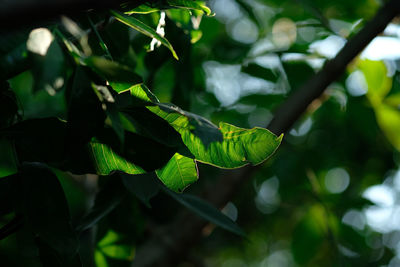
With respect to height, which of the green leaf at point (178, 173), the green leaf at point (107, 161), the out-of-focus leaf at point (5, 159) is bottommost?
the out-of-focus leaf at point (5, 159)

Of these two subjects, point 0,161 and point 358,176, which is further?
point 358,176

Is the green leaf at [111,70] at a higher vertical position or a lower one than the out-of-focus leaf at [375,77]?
higher

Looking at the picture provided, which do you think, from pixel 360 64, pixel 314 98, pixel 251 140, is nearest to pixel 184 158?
pixel 251 140

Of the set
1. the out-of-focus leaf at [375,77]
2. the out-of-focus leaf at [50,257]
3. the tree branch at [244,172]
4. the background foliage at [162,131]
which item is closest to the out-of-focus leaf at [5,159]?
the background foliage at [162,131]

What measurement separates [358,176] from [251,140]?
1153mm

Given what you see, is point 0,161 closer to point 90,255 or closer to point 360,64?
point 90,255

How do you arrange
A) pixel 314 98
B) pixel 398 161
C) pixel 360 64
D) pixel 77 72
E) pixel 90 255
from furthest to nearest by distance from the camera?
pixel 398 161
pixel 360 64
pixel 314 98
pixel 90 255
pixel 77 72

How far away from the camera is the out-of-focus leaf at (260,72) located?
899 millimetres

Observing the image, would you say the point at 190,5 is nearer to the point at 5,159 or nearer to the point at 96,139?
the point at 96,139

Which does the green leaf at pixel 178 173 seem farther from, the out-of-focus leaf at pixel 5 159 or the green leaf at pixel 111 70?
the out-of-focus leaf at pixel 5 159

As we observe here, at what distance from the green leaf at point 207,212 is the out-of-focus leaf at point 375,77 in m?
0.57

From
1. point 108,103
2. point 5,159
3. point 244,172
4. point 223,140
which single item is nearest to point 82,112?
→ point 108,103

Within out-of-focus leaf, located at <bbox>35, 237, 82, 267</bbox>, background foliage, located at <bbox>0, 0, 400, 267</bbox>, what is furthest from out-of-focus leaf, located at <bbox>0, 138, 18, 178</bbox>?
out-of-focus leaf, located at <bbox>35, 237, 82, 267</bbox>

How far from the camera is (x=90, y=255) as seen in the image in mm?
632
